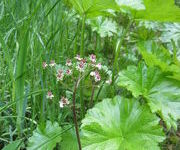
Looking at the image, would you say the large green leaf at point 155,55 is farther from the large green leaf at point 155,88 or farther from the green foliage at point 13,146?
the green foliage at point 13,146

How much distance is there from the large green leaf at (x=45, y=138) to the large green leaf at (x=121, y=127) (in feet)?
0.54

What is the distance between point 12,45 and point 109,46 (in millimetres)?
1186

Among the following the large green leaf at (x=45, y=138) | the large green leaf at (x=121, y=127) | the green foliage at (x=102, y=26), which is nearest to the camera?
the large green leaf at (x=121, y=127)

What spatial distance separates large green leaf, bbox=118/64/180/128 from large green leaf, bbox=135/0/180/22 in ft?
0.87

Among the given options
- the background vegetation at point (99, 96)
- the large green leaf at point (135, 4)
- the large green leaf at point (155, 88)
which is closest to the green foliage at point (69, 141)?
the background vegetation at point (99, 96)

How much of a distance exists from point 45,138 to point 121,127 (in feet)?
1.16

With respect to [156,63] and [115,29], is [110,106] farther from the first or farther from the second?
[115,29]

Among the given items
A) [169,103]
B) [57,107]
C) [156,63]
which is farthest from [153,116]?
[57,107]

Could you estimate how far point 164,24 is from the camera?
233 centimetres

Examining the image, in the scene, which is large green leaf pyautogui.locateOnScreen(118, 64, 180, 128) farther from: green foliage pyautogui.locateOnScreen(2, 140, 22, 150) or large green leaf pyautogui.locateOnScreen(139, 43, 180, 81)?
green foliage pyautogui.locateOnScreen(2, 140, 22, 150)

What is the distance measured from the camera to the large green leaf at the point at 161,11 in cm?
153

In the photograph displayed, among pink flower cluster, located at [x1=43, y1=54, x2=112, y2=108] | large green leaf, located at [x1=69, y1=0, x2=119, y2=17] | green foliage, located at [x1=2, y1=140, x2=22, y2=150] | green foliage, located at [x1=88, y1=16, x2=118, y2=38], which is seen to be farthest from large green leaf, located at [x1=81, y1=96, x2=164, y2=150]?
green foliage, located at [x1=88, y1=16, x2=118, y2=38]

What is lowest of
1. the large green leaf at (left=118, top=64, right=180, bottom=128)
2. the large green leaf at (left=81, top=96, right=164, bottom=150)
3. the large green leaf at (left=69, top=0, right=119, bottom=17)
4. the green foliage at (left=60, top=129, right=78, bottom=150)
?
the green foliage at (left=60, top=129, right=78, bottom=150)

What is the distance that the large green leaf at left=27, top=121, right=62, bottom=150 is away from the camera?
4.56 ft
